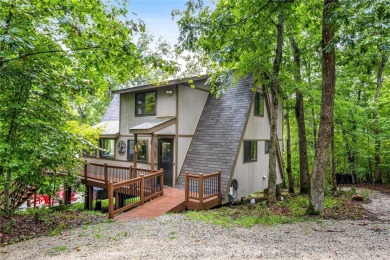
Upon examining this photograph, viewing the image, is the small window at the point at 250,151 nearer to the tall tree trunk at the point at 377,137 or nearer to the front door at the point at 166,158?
the front door at the point at 166,158

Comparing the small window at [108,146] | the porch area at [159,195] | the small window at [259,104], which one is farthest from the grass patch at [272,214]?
the small window at [108,146]

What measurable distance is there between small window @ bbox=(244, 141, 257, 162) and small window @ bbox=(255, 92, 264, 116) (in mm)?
1530

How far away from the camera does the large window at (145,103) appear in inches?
484

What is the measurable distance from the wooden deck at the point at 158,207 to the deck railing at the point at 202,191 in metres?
0.36

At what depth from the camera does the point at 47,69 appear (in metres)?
6.23

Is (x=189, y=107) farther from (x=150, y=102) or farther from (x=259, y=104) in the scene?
(x=259, y=104)

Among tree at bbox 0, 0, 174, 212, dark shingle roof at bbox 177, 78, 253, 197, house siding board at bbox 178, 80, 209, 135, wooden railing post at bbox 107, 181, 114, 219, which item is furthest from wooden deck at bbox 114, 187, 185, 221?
house siding board at bbox 178, 80, 209, 135

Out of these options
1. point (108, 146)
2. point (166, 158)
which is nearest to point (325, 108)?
point (166, 158)

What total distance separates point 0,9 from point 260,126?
10.7 meters

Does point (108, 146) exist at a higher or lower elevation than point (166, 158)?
higher

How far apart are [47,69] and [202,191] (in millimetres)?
5915

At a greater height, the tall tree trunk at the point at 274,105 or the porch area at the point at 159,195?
the tall tree trunk at the point at 274,105

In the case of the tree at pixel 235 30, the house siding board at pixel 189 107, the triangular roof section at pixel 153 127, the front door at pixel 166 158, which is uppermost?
the tree at pixel 235 30

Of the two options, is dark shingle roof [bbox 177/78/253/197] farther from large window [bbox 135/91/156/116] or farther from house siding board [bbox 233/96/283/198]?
large window [bbox 135/91/156/116]
